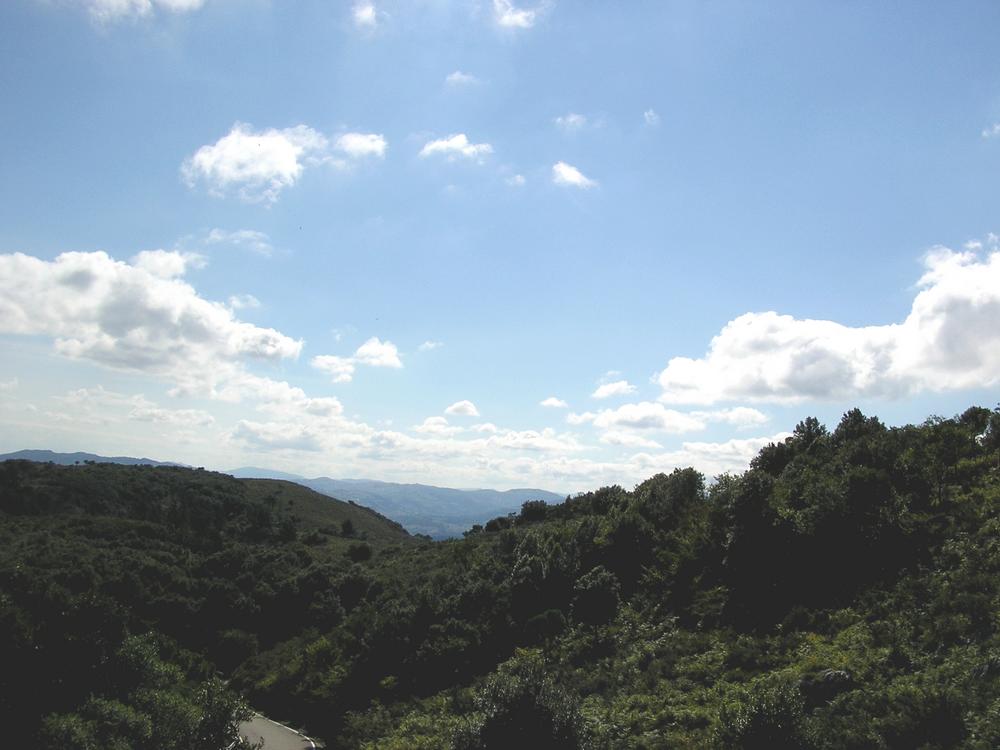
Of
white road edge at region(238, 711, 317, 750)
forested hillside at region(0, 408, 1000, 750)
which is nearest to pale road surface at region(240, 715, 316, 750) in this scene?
white road edge at region(238, 711, 317, 750)

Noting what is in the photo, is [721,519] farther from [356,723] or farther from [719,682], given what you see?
[356,723]

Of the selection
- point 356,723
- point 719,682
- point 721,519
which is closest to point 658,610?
point 721,519

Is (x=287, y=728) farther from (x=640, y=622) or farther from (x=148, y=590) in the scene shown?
(x=148, y=590)

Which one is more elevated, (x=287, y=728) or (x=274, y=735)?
(x=274, y=735)

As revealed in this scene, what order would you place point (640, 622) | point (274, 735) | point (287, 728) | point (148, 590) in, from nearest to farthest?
point (640, 622) < point (274, 735) < point (287, 728) < point (148, 590)

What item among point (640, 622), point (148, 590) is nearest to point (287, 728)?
point (640, 622)

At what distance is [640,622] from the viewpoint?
2756 centimetres

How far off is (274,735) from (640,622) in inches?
716

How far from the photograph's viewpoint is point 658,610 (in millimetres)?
27922

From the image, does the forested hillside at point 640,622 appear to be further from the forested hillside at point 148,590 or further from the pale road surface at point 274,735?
the pale road surface at point 274,735

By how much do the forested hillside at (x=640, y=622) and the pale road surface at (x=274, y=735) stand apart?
4.36 ft

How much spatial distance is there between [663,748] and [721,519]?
16150mm

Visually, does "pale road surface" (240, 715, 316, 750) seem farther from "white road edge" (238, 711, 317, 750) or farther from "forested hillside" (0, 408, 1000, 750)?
"forested hillside" (0, 408, 1000, 750)

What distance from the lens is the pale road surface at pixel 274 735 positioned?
28.4 m
